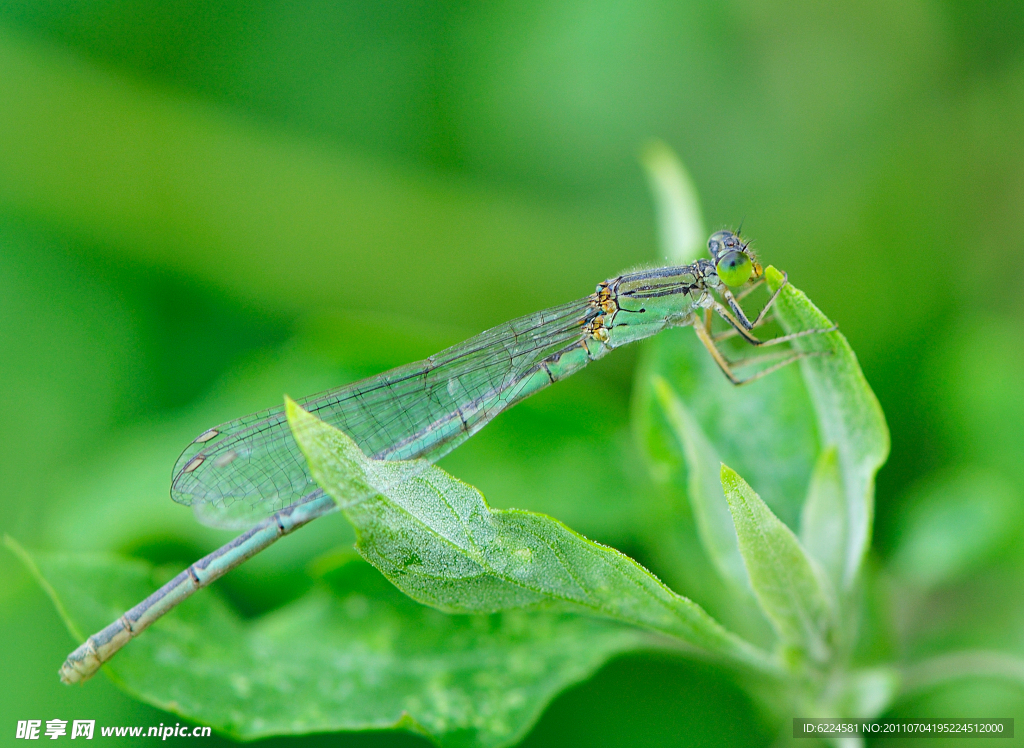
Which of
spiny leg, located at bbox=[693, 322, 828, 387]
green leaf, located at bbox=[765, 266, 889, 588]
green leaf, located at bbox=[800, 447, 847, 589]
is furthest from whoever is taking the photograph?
spiny leg, located at bbox=[693, 322, 828, 387]

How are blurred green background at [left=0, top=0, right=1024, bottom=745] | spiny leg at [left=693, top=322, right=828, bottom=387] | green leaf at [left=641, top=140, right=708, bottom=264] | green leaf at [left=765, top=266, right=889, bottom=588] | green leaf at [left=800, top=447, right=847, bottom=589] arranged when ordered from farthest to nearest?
blurred green background at [left=0, top=0, right=1024, bottom=745] < green leaf at [left=641, top=140, right=708, bottom=264] < spiny leg at [left=693, top=322, right=828, bottom=387] < green leaf at [left=800, top=447, right=847, bottom=589] < green leaf at [left=765, top=266, right=889, bottom=588]

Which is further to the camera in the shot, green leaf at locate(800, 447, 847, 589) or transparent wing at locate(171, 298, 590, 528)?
transparent wing at locate(171, 298, 590, 528)

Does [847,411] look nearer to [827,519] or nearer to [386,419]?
[827,519]

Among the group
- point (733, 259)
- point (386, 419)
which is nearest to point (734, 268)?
point (733, 259)

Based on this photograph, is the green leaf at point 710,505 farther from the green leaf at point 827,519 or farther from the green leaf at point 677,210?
the green leaf at point 677,210

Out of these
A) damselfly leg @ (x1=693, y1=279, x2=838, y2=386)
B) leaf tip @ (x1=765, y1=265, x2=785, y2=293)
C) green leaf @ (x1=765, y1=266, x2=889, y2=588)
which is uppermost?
damselfly leg @ (x1=693, y1=279, x2=838, y2=386)

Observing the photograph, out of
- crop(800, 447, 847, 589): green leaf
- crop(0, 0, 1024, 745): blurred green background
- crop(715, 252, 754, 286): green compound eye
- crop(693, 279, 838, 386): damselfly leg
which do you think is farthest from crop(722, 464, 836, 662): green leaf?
crop(715, 252, 754, 286): green compound eye

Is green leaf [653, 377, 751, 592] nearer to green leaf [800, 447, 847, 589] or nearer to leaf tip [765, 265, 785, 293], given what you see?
green leaf [800, 447, 847, 589]

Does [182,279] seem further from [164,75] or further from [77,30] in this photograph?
[77,30]
